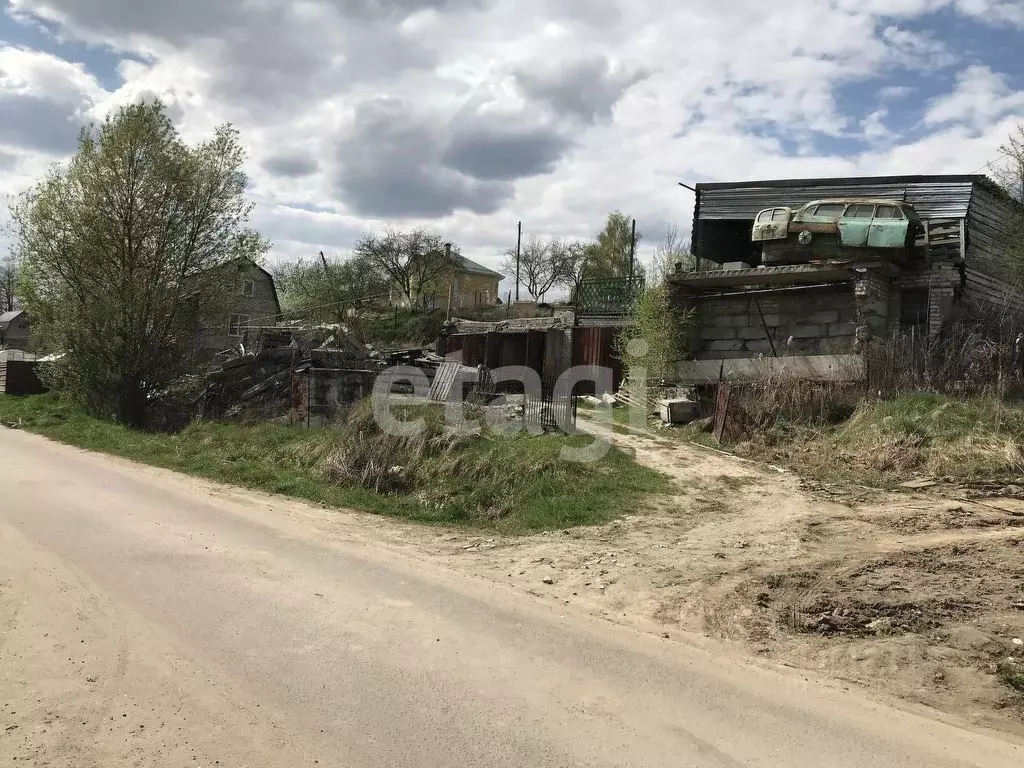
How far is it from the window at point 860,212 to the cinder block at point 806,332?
2.79 meters

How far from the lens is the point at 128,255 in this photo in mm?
20562

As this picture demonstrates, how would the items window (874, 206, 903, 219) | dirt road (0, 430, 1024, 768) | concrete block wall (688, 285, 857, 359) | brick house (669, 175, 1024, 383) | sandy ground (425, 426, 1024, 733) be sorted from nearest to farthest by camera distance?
dirt road (0, 430, 1024, 768), sandy ground (425, 426, 1024, 733), brick house (669, 175, 1024, 383), window (874, 206, 903, 219), concrete block wall (688, 285, 857, 359)

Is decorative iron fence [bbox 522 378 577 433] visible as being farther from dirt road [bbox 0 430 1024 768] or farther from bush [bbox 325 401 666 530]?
dirt road [bbox 0 430 1024 768]

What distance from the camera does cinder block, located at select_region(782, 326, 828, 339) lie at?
16844mm

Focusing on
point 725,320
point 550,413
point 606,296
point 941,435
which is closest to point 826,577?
point 941,435

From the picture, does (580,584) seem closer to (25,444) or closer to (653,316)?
(653,316)

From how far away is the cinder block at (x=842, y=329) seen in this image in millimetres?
16219

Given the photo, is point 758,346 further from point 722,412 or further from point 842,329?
point 722,412

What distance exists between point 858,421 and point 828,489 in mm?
2531

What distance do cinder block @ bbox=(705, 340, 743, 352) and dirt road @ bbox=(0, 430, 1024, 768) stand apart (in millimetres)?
13251

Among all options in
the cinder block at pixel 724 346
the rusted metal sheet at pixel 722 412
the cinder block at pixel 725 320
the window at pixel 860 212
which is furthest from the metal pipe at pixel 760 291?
the rusted metal sheet at pixel 722 412

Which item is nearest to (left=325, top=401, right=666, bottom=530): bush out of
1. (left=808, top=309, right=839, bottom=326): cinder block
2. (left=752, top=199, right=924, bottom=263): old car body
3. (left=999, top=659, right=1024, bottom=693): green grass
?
(left=999, top=659, right=1024, bottom=693): green grass

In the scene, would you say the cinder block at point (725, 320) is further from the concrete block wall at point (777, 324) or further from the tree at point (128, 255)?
the tree at point (128, 255)

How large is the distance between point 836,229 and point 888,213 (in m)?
1.15
